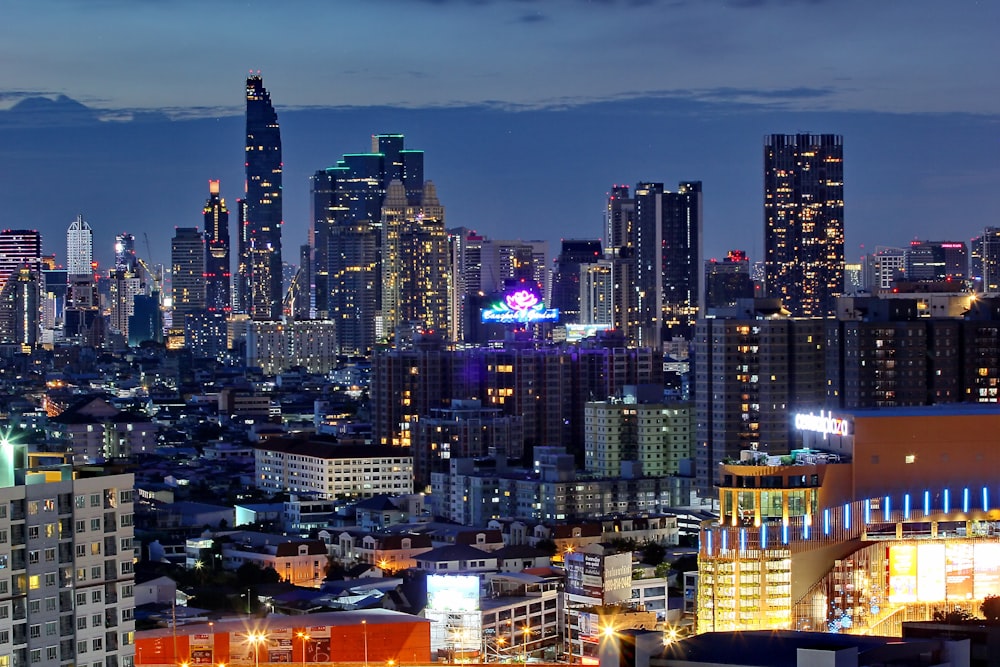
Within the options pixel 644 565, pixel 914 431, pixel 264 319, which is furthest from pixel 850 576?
pixel 264 319

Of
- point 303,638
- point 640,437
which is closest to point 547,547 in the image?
point 640,437

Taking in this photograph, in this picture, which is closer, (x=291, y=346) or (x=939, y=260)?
(x=939, y=260)

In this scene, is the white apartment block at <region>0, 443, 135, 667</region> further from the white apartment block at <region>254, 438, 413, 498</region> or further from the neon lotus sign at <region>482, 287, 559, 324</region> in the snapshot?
the neon lotus sign at <region>482, 287, 559, 324</region>

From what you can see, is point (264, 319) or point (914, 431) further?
point (264, 319)

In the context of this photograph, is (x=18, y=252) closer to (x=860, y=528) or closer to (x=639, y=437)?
(x=639, y=437)

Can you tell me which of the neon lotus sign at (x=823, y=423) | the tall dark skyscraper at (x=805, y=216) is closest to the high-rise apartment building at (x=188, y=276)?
the tall dark skyscraper at (x=805, y=216)

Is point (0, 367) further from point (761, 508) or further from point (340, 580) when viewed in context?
point (761, 508)

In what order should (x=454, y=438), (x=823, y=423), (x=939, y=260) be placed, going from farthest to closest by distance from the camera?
(x=939, y=260)
(x=454, y=438)
(x=823, y=423)
